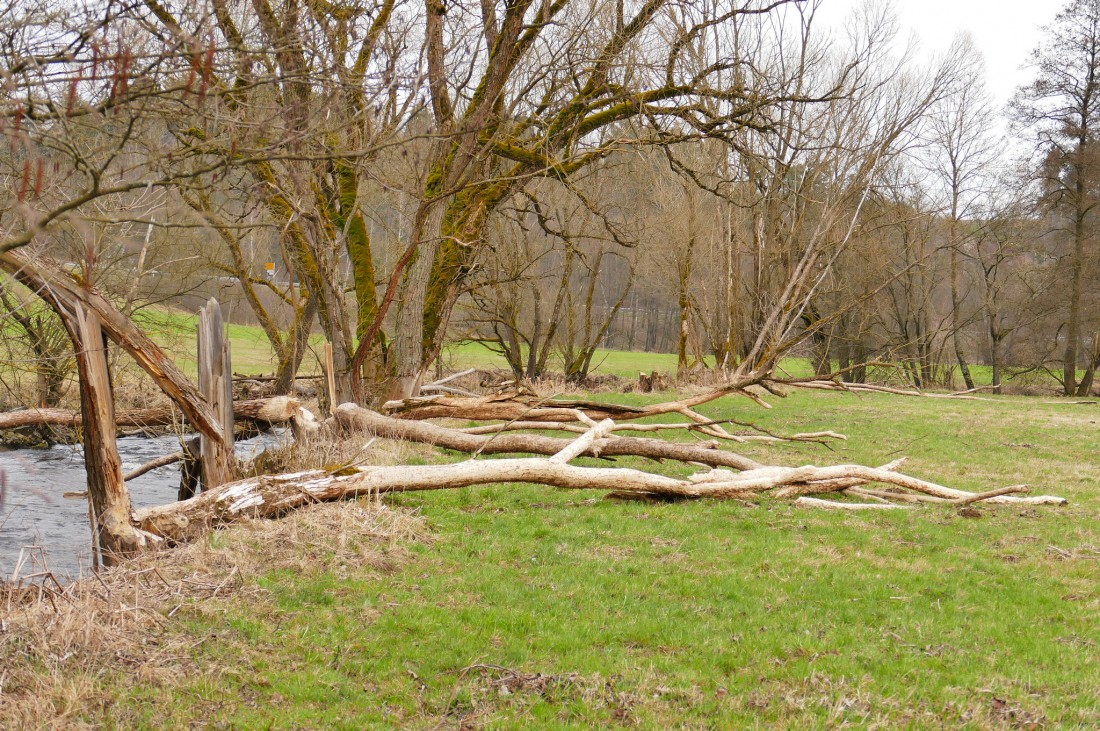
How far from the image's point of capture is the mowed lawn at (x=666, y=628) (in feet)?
14.0

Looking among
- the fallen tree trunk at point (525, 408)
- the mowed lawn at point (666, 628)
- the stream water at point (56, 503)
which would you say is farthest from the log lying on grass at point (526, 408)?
the mowed lawn at point (666, 628)

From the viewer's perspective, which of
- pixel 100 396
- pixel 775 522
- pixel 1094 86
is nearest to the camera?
pixel 100 396

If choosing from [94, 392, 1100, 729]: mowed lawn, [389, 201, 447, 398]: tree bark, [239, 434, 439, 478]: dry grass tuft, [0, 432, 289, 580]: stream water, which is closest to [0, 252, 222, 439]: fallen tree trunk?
[239, 434, 439, 478]: dry grass tuft

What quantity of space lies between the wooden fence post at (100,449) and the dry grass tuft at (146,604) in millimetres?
824

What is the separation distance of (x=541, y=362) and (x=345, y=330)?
13.4m

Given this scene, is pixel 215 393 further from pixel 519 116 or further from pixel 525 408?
pixel 519 116

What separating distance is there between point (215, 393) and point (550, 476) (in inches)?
151

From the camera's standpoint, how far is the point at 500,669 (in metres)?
4.73

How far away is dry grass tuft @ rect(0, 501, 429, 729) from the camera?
13.4ft

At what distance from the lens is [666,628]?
5.40m

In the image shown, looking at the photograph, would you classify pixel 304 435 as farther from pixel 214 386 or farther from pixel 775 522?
pixel 775 522

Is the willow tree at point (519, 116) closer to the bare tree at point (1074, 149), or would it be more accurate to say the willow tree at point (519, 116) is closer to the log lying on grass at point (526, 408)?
the log lying on grass at point (526, 408)

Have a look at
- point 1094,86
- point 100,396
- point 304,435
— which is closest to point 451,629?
point 100,396

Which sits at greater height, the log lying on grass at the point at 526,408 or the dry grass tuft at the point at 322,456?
the log lying on grass at the point at 526,408
